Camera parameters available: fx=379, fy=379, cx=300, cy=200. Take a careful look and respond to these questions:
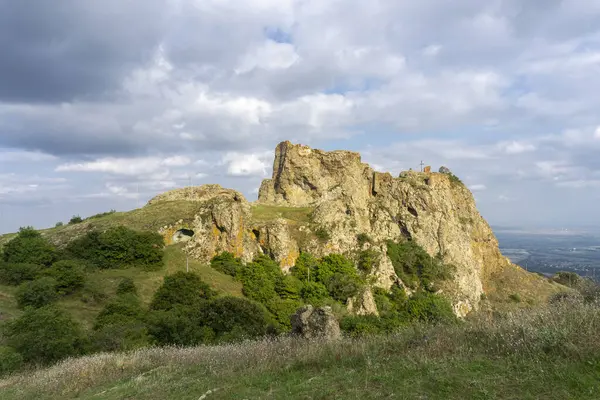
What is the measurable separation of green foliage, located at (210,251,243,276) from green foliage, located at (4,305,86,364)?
1042 inches

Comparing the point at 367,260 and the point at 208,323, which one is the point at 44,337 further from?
the point at 367,260

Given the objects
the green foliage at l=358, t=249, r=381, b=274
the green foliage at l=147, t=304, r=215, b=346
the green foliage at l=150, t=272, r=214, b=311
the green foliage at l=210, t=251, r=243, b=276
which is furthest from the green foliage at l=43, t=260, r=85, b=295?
the green foliage at l=358, t=249, r=381, b=274

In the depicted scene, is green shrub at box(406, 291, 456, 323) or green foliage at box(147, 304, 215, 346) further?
→ green shrub at box(406, 291, 456, 323)

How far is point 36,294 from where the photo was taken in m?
27.1

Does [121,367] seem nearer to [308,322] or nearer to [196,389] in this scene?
[196,389]

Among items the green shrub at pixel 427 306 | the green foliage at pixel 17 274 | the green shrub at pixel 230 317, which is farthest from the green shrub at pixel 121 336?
the green shrub at pixel 427 306

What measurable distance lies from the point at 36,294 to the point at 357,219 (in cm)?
5190

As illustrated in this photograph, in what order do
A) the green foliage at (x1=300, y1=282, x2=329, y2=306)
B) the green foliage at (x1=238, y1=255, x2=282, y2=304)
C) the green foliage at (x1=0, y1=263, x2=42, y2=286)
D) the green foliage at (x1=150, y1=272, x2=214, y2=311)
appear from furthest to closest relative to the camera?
the green foliage at (x1=300, y1=282, x2=329, y2=306) < the green foliage at (x1=238, y1=255, x2=282, y2=304) < the green foliage at (x1=0, y1=263, x2=42, y2=286) < the green foliage at (x1=150, y1=272, x2=214, y2=311)

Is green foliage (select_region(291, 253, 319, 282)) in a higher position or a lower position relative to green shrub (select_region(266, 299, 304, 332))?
higher

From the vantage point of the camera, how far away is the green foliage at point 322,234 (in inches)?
2328

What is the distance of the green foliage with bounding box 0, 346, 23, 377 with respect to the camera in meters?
14.9

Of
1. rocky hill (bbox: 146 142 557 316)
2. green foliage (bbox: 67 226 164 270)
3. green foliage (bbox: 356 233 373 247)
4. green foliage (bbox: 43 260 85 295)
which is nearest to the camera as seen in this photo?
green foliage (bbox: 43 260 85 295)

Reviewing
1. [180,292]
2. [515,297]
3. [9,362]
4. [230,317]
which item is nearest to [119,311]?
[180,292]

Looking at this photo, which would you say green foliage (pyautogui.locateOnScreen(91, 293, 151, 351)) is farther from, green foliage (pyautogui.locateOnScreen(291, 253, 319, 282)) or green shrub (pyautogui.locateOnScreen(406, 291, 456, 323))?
green shrub (pyautogui.locateOnScreen(406, 291, 456, 323))
